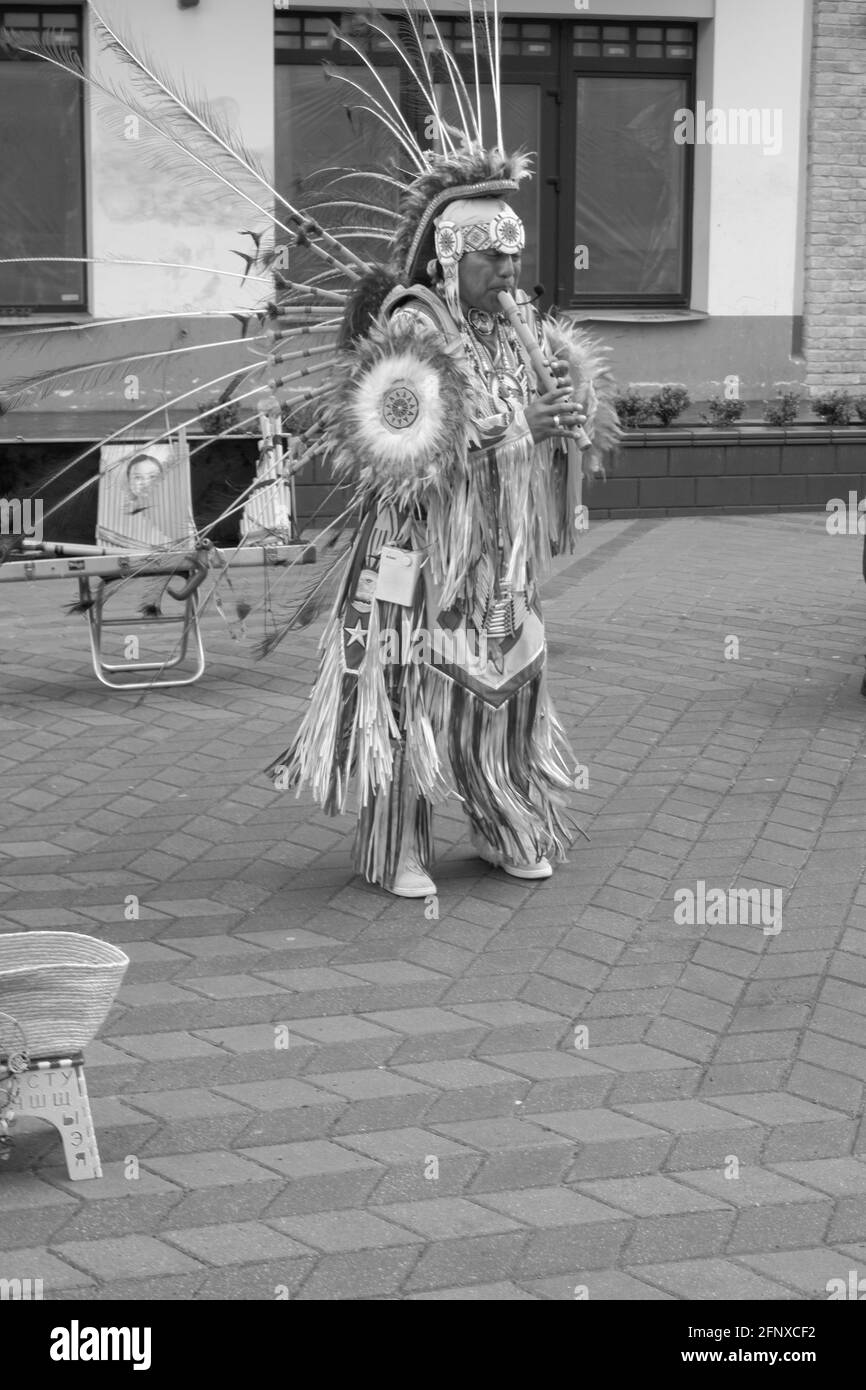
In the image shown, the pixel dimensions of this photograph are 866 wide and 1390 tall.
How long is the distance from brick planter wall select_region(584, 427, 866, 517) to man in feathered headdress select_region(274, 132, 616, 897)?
651 centimetres

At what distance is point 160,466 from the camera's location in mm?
5277

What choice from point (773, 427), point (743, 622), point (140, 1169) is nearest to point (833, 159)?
point (773, 427)

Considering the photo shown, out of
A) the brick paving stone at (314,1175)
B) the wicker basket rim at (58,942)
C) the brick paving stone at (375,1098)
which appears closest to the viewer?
the brick paving stone at (314,1175)

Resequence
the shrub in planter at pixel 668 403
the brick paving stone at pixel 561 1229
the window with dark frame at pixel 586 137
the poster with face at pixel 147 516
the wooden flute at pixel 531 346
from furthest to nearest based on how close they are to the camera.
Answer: the window with dark frame at pixel 586 137, the shrub in planter at pixel 668 403, the poster with face at pixel 147 516, the wooden flute at pixel 531 346, the brick paving stone at pixel 561 1229

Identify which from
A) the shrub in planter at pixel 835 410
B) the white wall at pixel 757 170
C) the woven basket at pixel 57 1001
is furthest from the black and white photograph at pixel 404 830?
the white wall at pixel 757 170

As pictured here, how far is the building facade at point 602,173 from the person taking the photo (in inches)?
485

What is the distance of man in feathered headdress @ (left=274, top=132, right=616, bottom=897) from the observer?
4.84 m

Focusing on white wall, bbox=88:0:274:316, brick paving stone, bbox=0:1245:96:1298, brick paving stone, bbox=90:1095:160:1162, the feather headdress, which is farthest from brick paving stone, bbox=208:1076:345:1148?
white wall, bbox=88:0:274:316

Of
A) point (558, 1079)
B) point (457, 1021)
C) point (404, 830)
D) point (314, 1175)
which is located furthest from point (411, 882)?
point (314, 1175)

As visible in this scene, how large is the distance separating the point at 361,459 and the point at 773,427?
7962 mm

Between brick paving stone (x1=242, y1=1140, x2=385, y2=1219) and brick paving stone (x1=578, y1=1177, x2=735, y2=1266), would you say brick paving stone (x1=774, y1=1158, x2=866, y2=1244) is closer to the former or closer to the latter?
brick paving stone (x1=578, y1=1177, x2=735, y2=1266)

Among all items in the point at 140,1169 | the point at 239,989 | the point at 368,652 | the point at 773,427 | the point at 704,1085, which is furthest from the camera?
the point at 773,427

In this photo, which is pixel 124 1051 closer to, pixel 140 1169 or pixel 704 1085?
pixel 140 1169

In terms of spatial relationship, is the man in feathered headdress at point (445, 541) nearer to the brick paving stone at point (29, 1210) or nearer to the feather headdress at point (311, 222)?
the feather headdress at point (311, 222)
